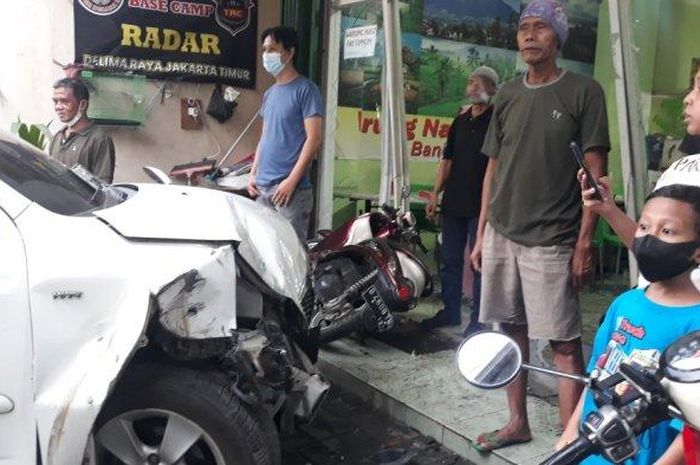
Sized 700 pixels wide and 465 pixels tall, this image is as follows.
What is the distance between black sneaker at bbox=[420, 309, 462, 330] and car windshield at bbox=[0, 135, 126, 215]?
2.74 meters

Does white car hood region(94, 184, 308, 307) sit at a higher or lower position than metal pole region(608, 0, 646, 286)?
lower

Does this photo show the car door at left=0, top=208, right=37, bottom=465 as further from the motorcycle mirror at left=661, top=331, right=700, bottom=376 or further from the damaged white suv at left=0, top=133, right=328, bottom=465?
the motorcycle mirror at left=661, top=331, right=700, bottom=376

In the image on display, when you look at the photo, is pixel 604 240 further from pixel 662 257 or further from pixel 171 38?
pixel 662 257

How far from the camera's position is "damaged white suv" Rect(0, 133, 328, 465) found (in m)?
2.31

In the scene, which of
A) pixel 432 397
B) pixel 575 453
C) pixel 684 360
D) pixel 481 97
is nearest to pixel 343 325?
pixel 432 397

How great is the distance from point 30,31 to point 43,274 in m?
4.31

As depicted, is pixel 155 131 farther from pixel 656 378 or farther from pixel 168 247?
pixel 656 378

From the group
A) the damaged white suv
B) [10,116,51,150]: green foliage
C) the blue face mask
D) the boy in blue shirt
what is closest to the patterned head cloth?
the boy in blue shirt

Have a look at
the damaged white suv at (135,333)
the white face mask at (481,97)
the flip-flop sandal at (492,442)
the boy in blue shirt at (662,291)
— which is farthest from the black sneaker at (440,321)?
the boy in blue shirt at (662,291)

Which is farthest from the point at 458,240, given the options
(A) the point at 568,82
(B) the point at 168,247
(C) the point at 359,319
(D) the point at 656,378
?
(D) the point at 656,378

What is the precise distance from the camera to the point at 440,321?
5.19 metres

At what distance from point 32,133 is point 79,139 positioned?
5.58 ft

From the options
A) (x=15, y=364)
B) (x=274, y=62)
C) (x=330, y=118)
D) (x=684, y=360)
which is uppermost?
(x=274, y=62)

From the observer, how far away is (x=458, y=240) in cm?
509
